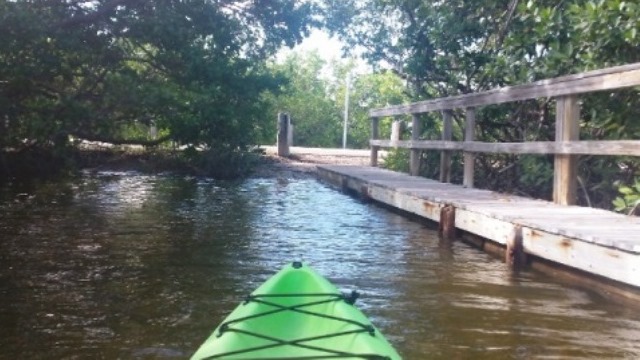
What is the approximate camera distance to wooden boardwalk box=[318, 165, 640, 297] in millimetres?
4668

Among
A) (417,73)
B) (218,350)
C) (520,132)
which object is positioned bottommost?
(218,350)

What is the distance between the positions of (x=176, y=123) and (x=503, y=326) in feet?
29.1

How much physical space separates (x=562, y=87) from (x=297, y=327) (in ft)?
14.4

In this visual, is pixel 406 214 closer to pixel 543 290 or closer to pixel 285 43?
pixel 543 290

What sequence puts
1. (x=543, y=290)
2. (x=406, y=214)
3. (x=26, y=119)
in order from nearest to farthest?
(x=543, y=290) → (x=406, y=214) → (x=26, y=119)

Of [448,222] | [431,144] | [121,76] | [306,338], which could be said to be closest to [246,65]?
[121,76]

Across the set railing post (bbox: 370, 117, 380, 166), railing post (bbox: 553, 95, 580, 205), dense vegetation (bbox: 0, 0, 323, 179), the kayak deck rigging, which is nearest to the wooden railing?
railing post (bbox: 553, 95, 580, 205)

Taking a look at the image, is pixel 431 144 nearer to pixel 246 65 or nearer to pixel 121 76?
pixel 246 65

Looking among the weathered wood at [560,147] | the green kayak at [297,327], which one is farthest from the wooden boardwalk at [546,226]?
the green kayak at [297,327]

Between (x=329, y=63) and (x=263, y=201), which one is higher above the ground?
(x=329, y=63)

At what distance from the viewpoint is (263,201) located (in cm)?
1095

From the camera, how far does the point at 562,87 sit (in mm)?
6766

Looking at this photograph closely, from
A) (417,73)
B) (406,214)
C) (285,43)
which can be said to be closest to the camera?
(406,214)

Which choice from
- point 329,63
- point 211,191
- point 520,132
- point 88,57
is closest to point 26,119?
point 88,57
